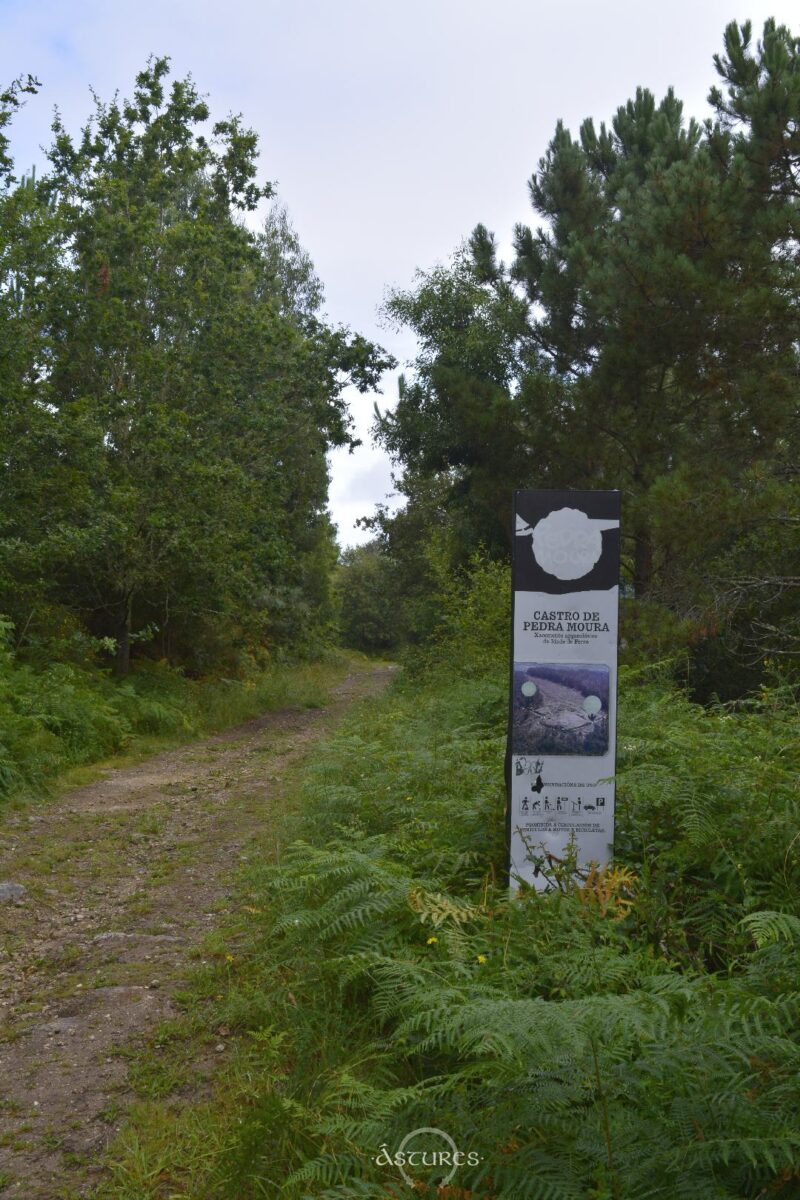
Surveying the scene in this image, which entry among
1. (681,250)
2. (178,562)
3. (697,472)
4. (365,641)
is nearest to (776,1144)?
(697,472)

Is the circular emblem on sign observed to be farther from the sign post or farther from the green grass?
the green grass

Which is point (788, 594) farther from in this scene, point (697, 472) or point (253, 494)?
point (253, 494)

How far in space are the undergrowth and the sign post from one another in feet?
0.98

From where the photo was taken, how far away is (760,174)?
1491 centimetres

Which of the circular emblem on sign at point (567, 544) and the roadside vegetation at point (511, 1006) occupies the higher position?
the circular emblem on sign at point (567, 544)

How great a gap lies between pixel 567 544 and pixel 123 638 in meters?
15.5

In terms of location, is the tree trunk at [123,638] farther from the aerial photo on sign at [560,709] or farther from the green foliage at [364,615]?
the green foliage at [364,615]

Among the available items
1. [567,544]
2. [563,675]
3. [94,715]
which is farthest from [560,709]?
[94,715]

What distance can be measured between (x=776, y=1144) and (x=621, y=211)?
61.5 ft

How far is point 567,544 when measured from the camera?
586cm

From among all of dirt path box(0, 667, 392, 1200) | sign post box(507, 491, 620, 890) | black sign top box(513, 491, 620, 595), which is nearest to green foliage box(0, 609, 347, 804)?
dirt path box(0, 667, 392, 1200)

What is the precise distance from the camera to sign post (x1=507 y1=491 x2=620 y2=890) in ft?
18.9

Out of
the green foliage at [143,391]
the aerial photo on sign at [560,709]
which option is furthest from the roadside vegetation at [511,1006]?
the green foliage at [143,391]

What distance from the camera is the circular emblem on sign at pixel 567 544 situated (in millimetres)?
5840
